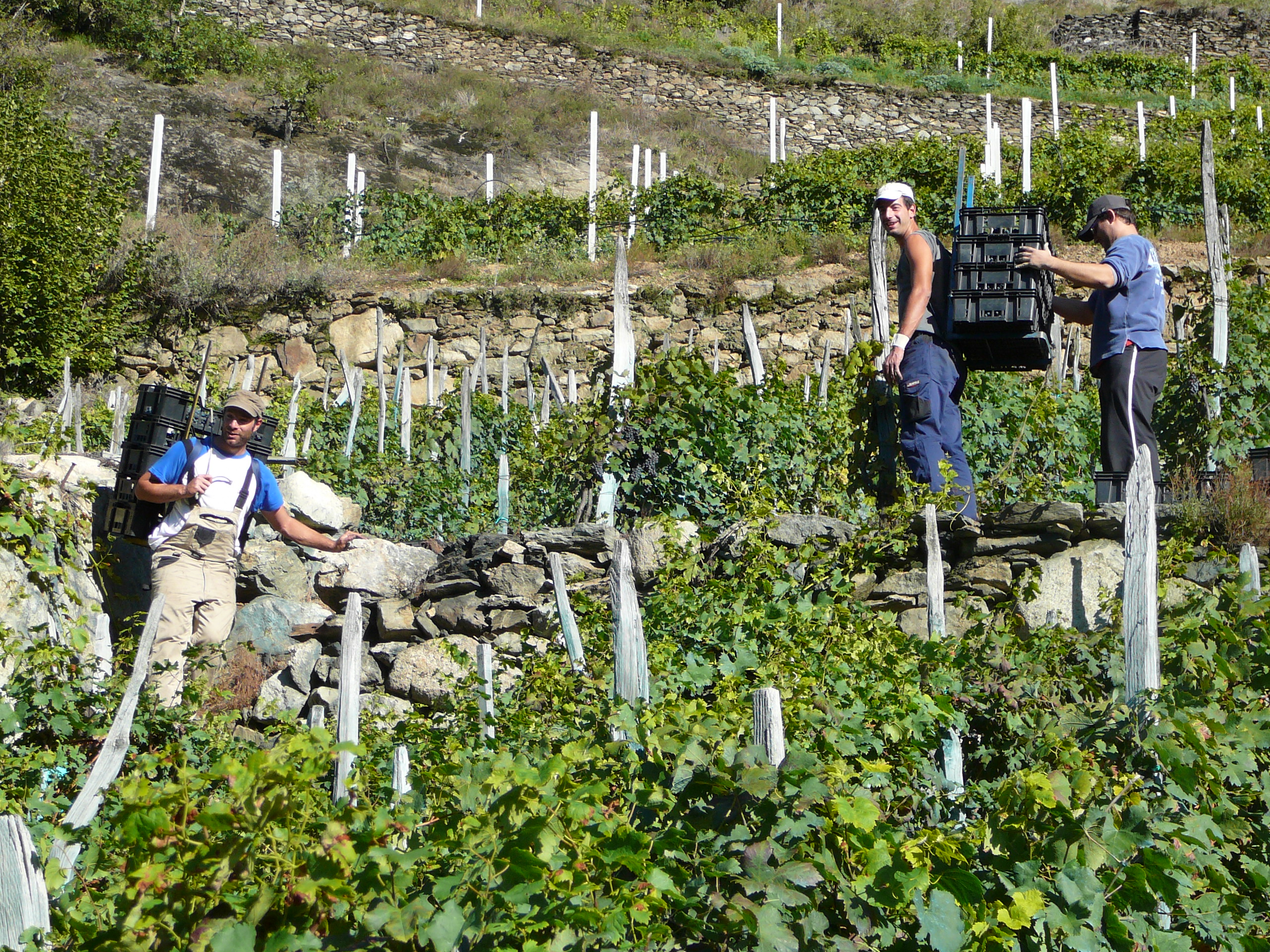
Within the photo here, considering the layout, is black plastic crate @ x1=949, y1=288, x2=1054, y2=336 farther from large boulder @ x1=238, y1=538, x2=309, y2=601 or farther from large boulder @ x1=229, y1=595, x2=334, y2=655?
large boulder @ x1=238, y1=538, x2=309, y2=601

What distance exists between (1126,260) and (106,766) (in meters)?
3.78

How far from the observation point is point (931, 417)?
4301 mm

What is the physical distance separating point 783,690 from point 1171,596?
1640mm

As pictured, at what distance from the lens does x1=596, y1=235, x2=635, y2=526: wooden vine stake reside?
4.93 m

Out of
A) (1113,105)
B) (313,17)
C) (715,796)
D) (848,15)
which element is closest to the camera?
(715,796)

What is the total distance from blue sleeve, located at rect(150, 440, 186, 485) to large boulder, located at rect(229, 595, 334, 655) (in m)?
0.75

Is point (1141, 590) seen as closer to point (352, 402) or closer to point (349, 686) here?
point (349, 686)

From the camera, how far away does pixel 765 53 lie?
72.9 feet

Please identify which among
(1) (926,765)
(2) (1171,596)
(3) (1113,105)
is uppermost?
(3) (1113,105)

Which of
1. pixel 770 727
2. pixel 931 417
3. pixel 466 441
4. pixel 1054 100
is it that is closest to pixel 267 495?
pixel 466 441

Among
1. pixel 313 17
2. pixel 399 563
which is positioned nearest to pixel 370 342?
pixel 399 563

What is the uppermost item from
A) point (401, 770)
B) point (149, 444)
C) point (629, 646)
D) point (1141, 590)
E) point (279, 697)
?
point (149, 444)

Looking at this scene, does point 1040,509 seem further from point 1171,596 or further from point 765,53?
point 765,53

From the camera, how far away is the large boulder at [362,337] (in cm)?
1091
